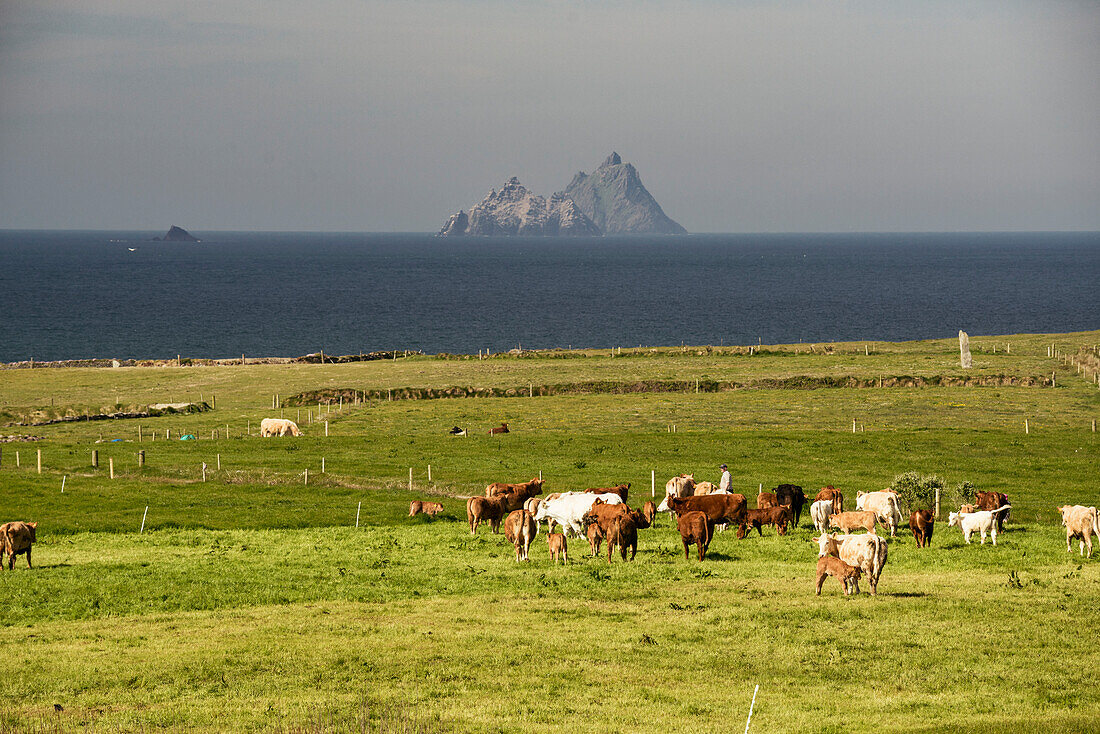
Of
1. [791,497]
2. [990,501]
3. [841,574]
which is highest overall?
[841,574]

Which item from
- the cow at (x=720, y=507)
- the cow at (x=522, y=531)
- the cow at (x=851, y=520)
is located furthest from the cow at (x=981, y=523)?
the cow at (x=522, y=531)

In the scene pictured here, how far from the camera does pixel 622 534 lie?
3130 cm

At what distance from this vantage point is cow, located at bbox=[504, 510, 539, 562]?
106ft

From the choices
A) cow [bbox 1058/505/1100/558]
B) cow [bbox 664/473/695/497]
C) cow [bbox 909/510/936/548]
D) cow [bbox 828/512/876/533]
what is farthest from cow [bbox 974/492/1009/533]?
cow [bbox 664/473/695/497]

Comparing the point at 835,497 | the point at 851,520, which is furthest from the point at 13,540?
the point at 835,497

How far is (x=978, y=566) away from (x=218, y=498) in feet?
107

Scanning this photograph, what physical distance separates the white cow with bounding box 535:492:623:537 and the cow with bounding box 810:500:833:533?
22.7ft

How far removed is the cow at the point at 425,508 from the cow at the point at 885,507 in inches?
665

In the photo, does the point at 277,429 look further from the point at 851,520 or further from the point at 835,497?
the point at 851,520

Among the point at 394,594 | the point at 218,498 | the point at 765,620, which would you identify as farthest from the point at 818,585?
the point at 218,498

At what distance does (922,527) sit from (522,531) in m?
12.7

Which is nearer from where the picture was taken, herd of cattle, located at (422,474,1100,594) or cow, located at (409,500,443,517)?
herd of cattle, located at (422,474,1100,594)

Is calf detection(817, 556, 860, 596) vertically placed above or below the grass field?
above

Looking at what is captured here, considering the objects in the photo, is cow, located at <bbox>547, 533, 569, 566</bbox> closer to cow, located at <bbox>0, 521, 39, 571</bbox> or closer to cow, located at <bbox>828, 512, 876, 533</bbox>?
cow, located at <bbox>828, 512, 876, 533</bbox>
